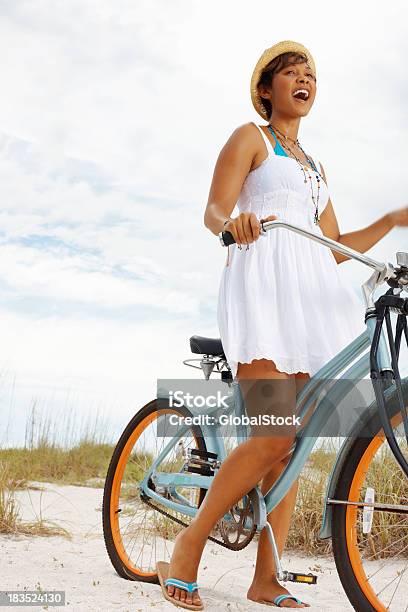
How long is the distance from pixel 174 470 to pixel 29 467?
13.1 ft

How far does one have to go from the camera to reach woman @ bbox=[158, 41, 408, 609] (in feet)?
9.37

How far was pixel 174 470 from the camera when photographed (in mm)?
3787

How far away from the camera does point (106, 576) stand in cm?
378

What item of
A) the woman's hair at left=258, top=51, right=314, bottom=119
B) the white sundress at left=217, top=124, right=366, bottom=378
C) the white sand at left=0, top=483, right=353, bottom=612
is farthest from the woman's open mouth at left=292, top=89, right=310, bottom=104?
the white sand at left=0, top=483, right=353, bottom=612

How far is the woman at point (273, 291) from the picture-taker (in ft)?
9.37

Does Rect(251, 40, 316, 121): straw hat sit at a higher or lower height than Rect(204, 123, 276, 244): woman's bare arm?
higher

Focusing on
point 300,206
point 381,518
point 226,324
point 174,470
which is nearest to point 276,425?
point 226,324

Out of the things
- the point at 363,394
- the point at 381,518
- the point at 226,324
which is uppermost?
the point at 226,324

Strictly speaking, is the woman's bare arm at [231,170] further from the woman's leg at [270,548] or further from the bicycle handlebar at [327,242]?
the woman's leg at [270,548]

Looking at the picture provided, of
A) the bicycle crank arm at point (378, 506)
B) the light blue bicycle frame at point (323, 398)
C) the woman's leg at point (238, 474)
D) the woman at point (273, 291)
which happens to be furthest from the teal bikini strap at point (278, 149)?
the bicycle crank arm at point (378, 506)

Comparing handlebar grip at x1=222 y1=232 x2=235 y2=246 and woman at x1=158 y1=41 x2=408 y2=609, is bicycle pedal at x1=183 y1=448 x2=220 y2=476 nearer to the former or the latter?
woman at x1=158 y1=41 x2=408 y2=609

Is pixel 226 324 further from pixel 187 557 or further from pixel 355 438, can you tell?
pixel 187 557

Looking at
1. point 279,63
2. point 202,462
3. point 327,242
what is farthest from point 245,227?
point 202,462

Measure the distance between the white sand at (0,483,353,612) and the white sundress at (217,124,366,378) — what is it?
104 cm
